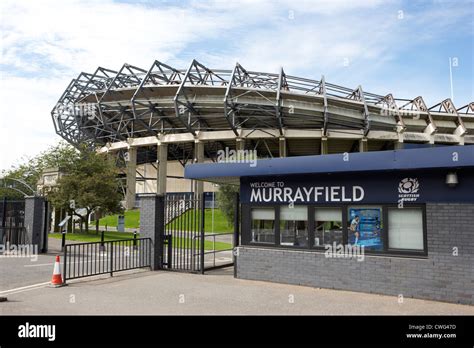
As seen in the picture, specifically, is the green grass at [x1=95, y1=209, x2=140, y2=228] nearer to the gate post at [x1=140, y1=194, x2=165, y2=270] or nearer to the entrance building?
the gate post at [x1=140, y1=194, x2=165, y2=270]

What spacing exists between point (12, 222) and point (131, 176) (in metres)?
32.7

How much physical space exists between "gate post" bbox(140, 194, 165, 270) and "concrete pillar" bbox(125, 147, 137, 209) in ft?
124

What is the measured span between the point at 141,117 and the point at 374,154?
131 ft

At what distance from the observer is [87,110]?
50.2m

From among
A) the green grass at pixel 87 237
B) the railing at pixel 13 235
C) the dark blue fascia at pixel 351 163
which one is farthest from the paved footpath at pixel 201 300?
the green grass at pixel 87 237

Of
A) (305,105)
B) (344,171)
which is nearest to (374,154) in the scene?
(344,171)

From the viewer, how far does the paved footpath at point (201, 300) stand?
7551 millimetres

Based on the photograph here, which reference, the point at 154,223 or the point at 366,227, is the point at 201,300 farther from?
the point at 154,223

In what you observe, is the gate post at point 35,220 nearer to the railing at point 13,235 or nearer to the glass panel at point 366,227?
the railing at point 13,235

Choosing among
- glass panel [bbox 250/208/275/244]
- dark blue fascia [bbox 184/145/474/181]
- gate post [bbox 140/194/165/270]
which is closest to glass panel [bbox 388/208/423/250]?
dark blue fascia [bbox 184/145/474/181]

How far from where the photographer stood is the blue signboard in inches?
332

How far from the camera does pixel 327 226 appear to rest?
984cm
